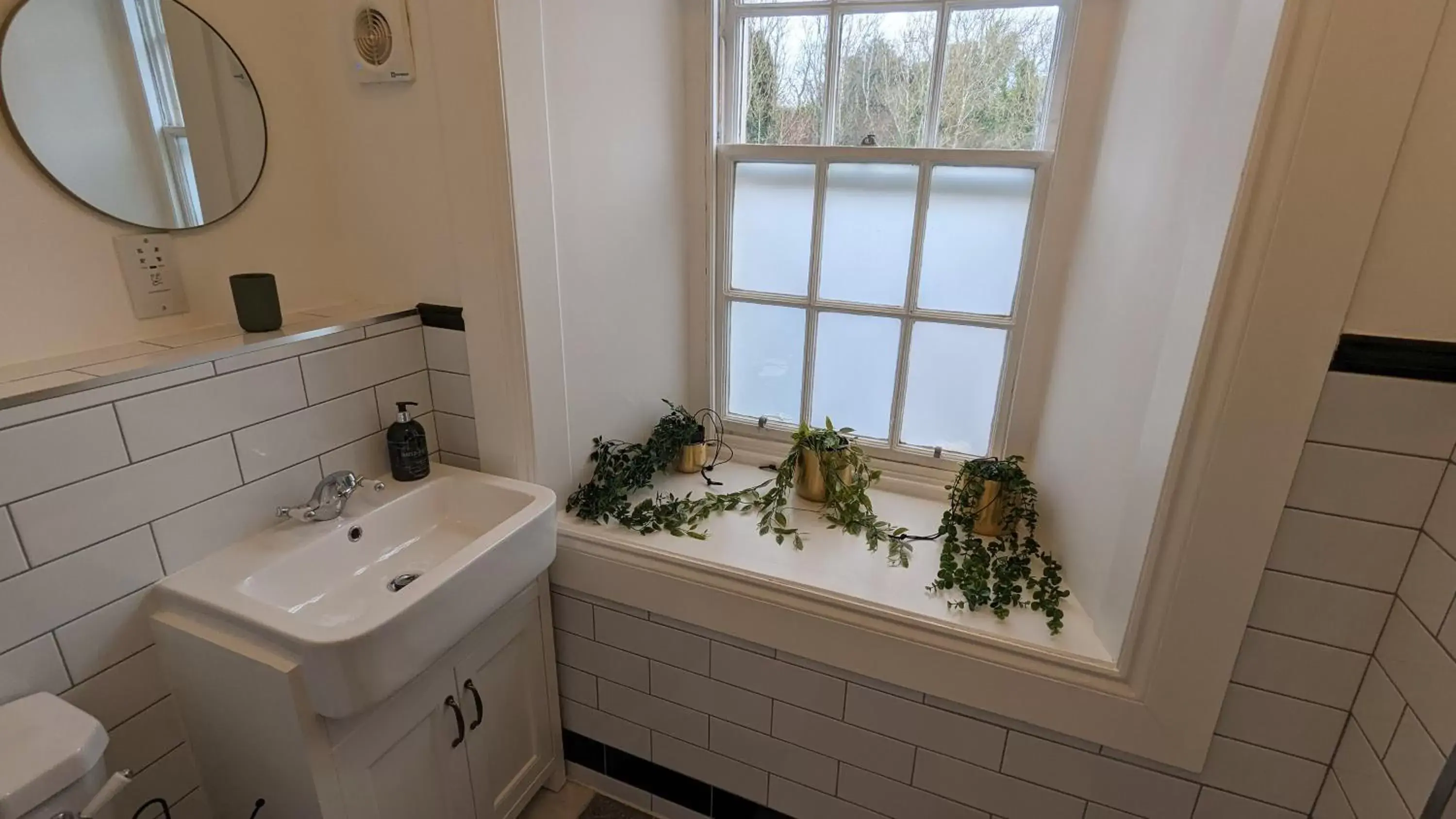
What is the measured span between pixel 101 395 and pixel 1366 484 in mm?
1701

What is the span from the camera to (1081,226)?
1.29 metres

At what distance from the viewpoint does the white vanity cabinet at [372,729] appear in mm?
949

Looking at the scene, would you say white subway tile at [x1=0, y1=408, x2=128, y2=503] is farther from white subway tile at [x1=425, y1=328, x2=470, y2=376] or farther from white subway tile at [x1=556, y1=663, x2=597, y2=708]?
white subway tile at [x1=556, y1=663, x2=597, y2=708]

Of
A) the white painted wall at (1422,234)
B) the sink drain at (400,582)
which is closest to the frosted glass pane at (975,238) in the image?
the white painted wall at (1422,234)

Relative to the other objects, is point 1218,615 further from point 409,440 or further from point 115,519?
point 115,519

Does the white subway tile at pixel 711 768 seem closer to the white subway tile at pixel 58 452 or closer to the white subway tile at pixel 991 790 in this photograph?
the white subway tile at pixel 991 790

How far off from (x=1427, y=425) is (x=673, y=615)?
1.18m

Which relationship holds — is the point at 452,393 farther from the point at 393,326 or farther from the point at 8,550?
the point at 8,550

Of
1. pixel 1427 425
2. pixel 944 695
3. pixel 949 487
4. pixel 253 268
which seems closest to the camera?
pixel 1427 425

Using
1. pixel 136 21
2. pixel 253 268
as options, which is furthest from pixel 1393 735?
pixel 136 21

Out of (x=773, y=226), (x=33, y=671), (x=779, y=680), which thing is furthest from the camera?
(x=773, y=226)

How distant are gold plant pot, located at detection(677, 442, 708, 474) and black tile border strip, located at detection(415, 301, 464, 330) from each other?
0.62 m

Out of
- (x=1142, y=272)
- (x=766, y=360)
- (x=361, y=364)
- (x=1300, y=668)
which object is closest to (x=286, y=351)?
(x=361, y=364)

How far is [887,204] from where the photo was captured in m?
1.49
